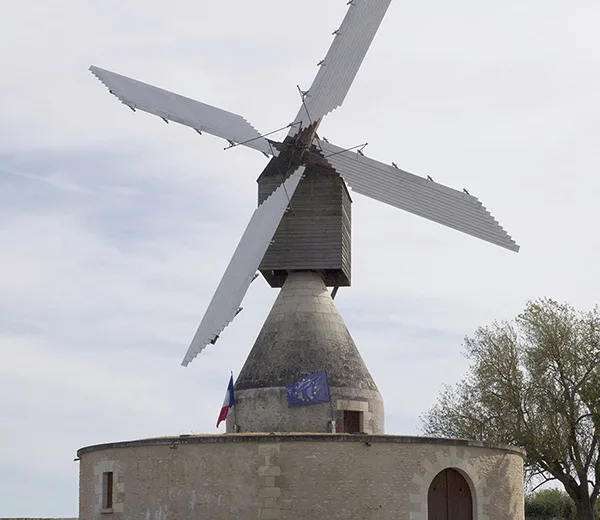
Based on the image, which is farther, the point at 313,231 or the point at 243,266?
the point at 313,231

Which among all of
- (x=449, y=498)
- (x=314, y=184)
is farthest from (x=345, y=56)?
(x=449, y=498)

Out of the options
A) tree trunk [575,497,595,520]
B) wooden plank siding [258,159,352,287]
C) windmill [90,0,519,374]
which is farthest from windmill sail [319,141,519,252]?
tree trunk [575,497,595,520]

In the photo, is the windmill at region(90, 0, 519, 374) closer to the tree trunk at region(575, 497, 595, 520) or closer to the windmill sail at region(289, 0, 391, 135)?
the windmill sail at region(289, 0, 391, 135)

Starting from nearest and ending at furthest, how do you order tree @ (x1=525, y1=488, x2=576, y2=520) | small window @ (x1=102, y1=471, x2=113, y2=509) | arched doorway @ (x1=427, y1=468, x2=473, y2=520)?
arched doorway @ (x1=427, y1=468, x2=473, y2=520), small window @ (x1=102, y1=471, x2=113, y2=509), tree @ (x1=525, y1=488, x2=576, y2=520)

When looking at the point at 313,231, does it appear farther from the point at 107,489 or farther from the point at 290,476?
the point at 107,489

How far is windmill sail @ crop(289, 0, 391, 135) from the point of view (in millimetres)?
26984

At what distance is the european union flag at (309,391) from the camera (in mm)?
25953

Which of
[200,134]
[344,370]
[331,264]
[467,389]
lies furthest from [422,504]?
[467,389]

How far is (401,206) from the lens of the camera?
27.2 m

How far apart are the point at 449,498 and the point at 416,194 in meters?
6.50

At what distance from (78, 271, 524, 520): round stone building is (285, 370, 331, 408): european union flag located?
0.60 ft

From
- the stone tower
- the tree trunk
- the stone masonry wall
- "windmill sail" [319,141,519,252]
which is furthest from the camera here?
the tree trunk

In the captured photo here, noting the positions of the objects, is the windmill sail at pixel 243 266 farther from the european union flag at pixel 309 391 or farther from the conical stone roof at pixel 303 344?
the european union flag at pixel 309 391

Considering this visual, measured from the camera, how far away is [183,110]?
2778 cm
